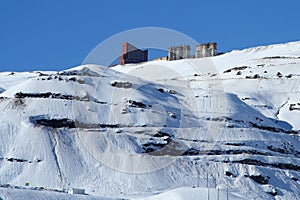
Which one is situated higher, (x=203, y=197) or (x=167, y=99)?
(x=167, y=99)

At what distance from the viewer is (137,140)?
127062 mm

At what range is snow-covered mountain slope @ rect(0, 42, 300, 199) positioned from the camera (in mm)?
116562

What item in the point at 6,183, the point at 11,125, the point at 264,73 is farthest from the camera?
the point at 264,73

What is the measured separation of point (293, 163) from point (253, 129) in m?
10.00

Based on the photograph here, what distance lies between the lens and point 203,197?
91.8 m

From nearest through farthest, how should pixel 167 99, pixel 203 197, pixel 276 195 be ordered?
1. pixel 203 197
2. pixel 276 195
3. pixel 167 99

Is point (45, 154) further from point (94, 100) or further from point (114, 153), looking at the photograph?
point (94, 100)

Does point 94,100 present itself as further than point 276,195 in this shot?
Yes

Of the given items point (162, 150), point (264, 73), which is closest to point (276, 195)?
point (162, 150)

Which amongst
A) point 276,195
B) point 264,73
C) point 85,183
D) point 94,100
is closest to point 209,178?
point 276,195

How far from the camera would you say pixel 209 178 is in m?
120

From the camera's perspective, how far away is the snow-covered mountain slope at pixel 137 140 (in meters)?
117

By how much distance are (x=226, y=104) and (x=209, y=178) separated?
29556mm

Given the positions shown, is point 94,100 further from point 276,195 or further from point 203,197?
point 203,197
